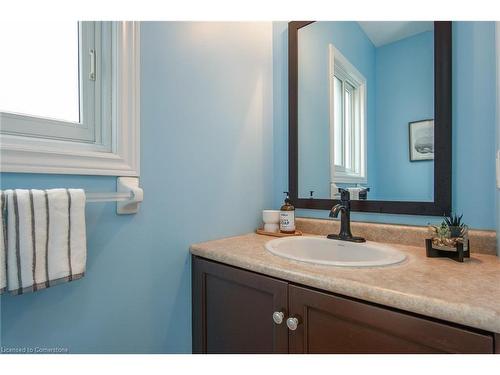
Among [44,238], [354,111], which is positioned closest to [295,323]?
[44,238]

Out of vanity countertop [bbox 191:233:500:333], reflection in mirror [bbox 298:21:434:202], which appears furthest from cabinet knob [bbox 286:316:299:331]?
reflection in mirror [bbox 298:21:434:202]

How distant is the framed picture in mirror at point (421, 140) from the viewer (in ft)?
3.14

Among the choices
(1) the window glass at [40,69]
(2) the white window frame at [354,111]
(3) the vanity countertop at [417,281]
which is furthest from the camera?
(2) the white window frame at [354,111]

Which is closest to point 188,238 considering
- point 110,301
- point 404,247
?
point 110,301

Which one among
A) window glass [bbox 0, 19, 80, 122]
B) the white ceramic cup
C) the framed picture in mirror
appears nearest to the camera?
window glass [bbox 0, 19, 80, 122]

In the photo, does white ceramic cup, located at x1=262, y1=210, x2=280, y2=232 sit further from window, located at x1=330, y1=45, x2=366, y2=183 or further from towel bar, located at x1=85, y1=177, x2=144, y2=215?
towel bar, located at x1=85, y1=177, x2=144, y2=215

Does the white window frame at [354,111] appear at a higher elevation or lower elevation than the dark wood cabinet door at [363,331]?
higher

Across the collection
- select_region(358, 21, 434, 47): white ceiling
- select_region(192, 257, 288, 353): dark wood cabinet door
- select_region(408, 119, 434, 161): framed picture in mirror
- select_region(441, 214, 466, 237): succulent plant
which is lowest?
select_region(192, 257, 288, 353): dark wood cabinet door

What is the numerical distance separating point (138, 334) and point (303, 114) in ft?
3.99

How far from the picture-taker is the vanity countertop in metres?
0.49

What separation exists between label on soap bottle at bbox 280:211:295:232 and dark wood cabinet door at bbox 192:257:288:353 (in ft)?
1.34

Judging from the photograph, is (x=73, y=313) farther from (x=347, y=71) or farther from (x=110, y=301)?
(x=347, y=71)

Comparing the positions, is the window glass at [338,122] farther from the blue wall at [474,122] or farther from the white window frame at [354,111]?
the blue wall at [474,122]

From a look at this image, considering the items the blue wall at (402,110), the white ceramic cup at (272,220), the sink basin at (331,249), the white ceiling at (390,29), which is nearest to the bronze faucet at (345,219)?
the sink basin at (331,249)
